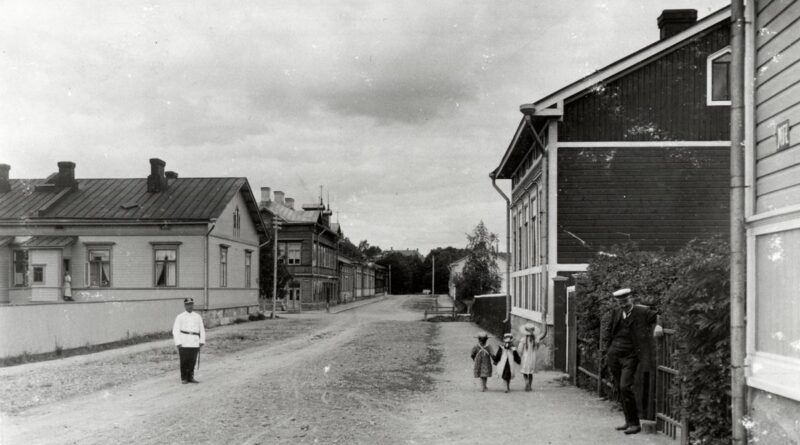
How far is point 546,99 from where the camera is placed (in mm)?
15953

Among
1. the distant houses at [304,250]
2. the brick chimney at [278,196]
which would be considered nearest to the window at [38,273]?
the distant houses at [304,250]

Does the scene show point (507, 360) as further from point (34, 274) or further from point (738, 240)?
point (34, 274)

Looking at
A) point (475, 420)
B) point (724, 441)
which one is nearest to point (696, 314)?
point (724, 441)

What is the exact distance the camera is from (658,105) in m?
16.2

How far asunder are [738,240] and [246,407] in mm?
6565

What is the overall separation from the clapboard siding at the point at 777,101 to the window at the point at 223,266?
1178 inches

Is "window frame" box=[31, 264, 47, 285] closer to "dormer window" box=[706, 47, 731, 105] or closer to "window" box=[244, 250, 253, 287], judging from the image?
"window" box=[244, 250, 253, 287]

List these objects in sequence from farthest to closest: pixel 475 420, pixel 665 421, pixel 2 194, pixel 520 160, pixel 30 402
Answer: pixel 2 194 < pixel 520 160 < pixel 30 402 < pixel 475 420 < pixel 665 421

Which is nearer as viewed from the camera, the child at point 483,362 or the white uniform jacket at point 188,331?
the child at point 483,362

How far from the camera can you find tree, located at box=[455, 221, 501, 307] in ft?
158

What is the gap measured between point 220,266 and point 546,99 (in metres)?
21.9

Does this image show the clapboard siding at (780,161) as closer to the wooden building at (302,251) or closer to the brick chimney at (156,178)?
the brick chimney at (156,178)

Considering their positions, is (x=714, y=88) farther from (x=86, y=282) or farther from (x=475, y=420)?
(x=86, y=282)

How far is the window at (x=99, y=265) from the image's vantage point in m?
32.7
